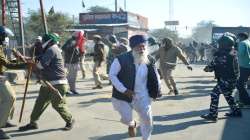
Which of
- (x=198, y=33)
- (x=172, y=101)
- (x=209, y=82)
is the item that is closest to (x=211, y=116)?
(x=172, y=101)

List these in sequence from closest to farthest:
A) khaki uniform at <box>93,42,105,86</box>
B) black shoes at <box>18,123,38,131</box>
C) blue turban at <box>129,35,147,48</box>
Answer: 1. blue turban at <box>129,35,147,48</box>
2. black shoes at <box>18,123,38,131</box>
3. khaki uniform at <box>93,42,105,86</box>

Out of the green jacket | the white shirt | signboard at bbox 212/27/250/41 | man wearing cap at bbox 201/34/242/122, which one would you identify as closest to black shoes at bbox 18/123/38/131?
the green jacket

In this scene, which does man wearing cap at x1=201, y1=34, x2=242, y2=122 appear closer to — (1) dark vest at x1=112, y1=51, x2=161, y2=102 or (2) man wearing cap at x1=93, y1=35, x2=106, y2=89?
(1) dark vest at x1=112, y1=51, x2=161, y2=102

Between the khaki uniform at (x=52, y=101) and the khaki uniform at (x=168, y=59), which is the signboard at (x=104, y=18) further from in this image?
the khaki uniform at (x=52, y=101)

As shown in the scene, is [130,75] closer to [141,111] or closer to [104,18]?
[141,111]

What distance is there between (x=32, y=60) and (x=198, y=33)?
15828cm

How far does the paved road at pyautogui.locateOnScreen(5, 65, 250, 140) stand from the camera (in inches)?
315

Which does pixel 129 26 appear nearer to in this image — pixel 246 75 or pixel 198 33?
pixel 246 75

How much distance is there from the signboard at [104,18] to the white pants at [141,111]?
34.4 meters

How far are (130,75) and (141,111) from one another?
1.65ft

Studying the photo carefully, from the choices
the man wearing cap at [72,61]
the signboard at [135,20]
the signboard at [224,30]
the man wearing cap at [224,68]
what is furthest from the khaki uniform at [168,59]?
the signboard at [135,20]

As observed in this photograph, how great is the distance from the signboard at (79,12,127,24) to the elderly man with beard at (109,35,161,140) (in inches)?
1355

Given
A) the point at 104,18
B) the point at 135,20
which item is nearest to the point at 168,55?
the point at 104,18

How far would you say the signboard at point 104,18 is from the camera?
40469 mm
